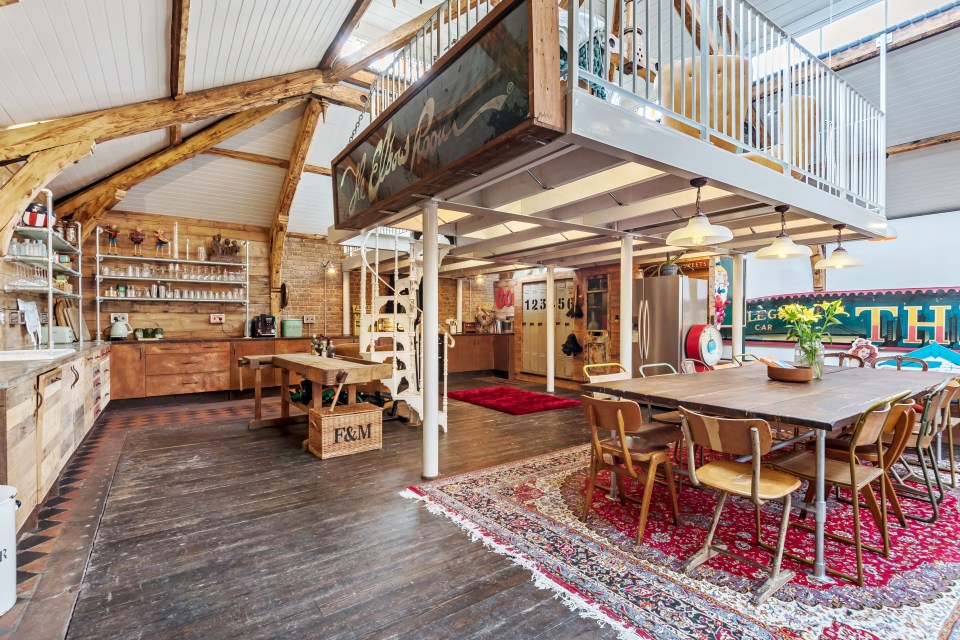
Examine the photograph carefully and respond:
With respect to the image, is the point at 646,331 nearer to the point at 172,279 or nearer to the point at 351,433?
the point at 351,433

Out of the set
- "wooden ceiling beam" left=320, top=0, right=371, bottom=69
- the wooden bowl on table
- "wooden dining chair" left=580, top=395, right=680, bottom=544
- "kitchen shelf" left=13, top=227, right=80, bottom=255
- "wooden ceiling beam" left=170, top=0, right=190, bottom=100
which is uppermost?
"wooden ceiling beam" left=320, top=0, right=371, bottom=69

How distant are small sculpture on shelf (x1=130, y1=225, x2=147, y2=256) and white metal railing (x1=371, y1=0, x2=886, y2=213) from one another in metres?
5.36

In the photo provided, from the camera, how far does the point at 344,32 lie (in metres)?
4.94

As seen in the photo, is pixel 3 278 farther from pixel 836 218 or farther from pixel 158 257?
pixel 836 218

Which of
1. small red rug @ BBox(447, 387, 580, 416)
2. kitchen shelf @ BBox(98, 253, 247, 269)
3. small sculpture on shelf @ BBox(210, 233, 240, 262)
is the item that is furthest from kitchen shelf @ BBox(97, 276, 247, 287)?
small red rug @ BBox(447, 387, 580, 416)

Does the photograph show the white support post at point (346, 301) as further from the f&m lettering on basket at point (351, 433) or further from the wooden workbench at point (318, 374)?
the f&m lettering on basket at point (351, 433)

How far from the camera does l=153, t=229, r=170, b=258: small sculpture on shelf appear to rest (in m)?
7.60

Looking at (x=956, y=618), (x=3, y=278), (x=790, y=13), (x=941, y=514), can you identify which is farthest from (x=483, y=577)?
(x=790, y=13)

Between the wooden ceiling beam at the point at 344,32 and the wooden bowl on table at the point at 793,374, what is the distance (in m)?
4.97

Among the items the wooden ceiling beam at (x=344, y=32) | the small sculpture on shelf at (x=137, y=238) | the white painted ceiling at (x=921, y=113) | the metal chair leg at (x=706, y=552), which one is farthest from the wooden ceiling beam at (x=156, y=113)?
the white painted ceiling at (x=921, y=113)

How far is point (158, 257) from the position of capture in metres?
7.57

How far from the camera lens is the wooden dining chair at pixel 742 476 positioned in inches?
85.2

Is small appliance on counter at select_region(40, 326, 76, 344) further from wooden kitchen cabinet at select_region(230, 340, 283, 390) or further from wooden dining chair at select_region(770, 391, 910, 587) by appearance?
wooden dining chair at select_region(770, 391, 910, 587)

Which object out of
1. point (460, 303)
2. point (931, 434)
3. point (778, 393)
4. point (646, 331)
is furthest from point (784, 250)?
point (460, 303)
